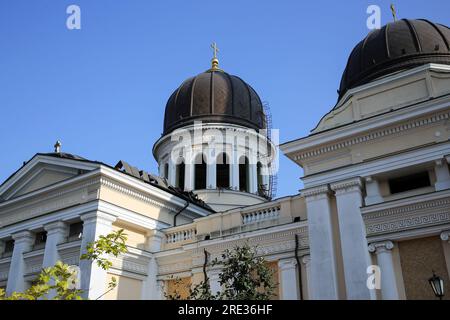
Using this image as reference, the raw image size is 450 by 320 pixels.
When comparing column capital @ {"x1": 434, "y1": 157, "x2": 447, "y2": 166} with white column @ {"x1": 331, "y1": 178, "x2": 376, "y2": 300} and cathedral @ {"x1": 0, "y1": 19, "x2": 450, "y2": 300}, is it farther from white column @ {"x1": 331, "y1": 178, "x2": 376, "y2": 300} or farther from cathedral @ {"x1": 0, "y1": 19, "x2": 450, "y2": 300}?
white column @ {"x1": 331, "y1": 178, "x2": 376, "y2": 300}

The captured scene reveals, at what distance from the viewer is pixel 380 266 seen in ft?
45.3

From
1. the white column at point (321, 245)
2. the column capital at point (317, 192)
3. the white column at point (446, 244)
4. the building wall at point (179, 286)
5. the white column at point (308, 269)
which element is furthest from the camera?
the building wall at point (179, 286)

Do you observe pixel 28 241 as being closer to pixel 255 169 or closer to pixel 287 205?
pixel 287 205

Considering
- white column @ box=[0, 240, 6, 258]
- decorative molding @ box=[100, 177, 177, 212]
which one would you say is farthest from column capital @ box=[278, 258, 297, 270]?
white column @ box=[0, 240, 6, 258]

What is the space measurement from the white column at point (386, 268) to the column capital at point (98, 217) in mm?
9015

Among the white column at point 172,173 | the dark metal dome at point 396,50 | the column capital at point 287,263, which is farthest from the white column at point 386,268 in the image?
the white column at point 172,173

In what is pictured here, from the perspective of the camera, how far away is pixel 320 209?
1516 centimetres

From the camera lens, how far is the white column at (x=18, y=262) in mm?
19625

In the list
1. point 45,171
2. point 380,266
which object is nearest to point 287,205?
point 380,266

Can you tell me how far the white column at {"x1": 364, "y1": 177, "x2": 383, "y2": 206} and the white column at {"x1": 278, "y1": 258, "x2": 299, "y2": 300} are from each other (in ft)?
10.3

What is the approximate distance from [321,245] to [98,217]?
25.7 ft

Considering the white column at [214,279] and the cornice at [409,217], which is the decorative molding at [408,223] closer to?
the cornice at [409,217]
